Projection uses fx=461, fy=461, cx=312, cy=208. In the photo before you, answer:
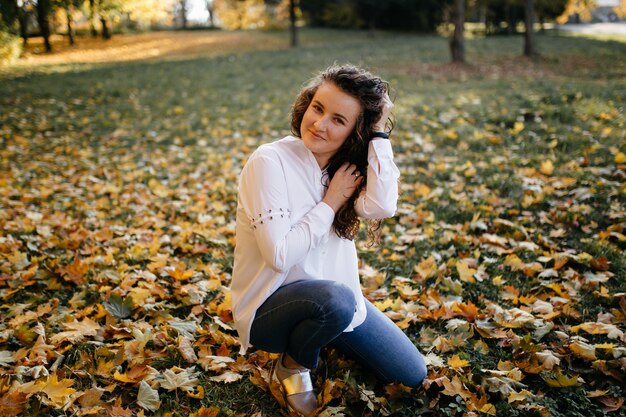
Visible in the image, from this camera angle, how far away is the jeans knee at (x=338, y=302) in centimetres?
194

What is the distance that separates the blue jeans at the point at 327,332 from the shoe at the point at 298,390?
7cm

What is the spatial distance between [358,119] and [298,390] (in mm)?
1288

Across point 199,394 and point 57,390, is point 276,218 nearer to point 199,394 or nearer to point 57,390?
point 199,394

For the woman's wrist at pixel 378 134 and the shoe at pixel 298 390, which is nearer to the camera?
the shoe at pixel 298 390

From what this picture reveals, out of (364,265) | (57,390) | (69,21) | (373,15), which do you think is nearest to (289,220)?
(57,390)

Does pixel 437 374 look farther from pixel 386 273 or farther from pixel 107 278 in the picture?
pixel 107 278

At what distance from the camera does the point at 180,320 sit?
2.74 metres

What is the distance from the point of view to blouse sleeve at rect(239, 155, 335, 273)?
1.93 metres

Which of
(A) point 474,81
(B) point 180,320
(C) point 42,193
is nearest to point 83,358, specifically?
(B) point 180,320

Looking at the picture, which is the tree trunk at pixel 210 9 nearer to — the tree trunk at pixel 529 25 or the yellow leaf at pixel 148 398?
the tree trunk at pixel 529 25

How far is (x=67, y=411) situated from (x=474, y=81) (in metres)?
10.7

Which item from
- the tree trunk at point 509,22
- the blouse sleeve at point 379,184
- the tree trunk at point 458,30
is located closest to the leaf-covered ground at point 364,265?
the blouse sleeve at point 379,184

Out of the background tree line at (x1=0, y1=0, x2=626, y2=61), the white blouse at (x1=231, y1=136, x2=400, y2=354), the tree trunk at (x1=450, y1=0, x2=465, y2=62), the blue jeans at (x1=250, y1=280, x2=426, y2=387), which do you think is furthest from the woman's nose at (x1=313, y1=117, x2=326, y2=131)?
the background tree line at (x1=0, y1=0, x2=626, y2=61)

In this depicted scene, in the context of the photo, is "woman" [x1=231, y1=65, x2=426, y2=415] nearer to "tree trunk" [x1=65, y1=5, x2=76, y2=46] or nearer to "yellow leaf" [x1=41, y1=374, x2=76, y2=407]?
"yellow leaf" [x1=41, y1=374, x2=76, y2=407]
